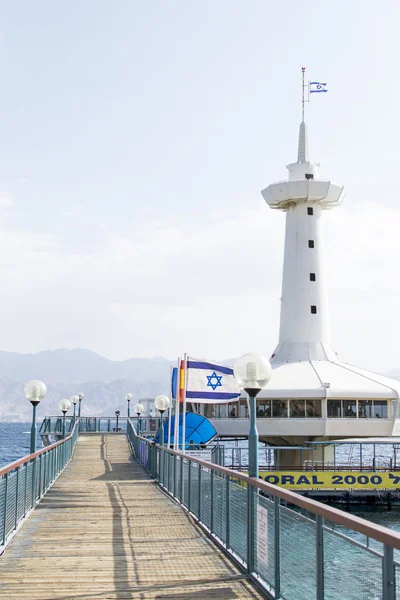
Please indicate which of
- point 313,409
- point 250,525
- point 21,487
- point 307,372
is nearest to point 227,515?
point 250,525

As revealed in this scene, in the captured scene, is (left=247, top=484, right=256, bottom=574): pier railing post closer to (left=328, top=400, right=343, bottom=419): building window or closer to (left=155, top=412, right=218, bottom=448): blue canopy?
(left=155, top=412, right=218, bottom=448): blue canopy

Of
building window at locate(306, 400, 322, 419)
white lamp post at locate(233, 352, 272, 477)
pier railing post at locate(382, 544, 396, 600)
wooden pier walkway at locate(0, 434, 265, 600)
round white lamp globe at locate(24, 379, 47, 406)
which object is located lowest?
wooden pier walkway at locate(0, 434, 265, 600)

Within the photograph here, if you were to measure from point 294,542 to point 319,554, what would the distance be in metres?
0.95

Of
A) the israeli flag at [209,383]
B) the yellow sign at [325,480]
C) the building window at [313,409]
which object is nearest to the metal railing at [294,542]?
the israeli flag at [209,383]

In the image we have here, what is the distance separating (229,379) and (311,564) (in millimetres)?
14320

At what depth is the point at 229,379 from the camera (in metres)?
21.9

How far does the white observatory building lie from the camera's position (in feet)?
143

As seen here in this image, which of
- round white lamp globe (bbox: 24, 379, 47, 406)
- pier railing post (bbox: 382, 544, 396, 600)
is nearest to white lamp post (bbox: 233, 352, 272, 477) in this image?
pier railing post (bbox: 382, 544, 396, 600)

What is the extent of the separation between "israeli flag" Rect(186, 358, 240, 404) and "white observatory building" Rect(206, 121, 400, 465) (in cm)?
2189

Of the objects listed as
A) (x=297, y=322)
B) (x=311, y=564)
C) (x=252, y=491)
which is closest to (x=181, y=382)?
(x=252, y=491)

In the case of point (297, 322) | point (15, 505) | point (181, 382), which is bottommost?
point (15, 505)

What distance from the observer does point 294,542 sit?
819 centimetres

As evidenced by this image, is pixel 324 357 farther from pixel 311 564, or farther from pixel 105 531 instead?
pixel 311 564

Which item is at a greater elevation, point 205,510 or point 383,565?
point 383,565
